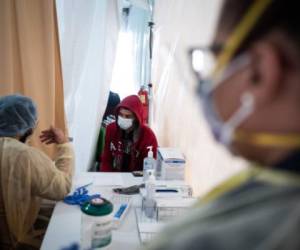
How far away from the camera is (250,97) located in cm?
40

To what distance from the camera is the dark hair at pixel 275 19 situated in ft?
1.19

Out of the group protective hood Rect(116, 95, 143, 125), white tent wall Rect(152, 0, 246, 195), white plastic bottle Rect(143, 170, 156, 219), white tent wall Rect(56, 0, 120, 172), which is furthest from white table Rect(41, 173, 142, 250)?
white tent wall Rect(56, 0, 120, 172)

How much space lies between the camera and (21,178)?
4.48ft

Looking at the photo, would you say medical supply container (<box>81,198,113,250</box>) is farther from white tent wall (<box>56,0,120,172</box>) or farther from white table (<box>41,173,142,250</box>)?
white tent wall (<box>56,0,120,172</box>)

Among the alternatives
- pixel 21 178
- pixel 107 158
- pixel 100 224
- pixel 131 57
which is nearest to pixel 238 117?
pixel 100 224

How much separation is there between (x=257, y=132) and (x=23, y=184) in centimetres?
121

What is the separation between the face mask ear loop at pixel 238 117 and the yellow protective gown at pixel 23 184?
1104 mm

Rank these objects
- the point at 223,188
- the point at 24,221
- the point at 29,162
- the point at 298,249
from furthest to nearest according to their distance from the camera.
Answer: the point at 24,221 → the point at 29,162 → the point at 223,188 → the point at 298,249

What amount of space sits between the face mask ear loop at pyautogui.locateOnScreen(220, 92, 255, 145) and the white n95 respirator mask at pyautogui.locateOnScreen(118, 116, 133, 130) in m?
1.73

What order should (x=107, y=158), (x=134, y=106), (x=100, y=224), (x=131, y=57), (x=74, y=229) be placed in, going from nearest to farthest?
1. (x=100, y=224)
2. (x=74, y=229)
3. (x=134, y=106)
4. (x=107, y=158)
5. (x=131, y=57)

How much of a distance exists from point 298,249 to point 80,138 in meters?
2.33

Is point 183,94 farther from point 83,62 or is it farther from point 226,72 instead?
point 226,72

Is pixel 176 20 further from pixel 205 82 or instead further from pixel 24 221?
pixel 205 82

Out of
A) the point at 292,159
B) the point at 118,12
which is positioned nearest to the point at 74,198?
the point at 292,159
